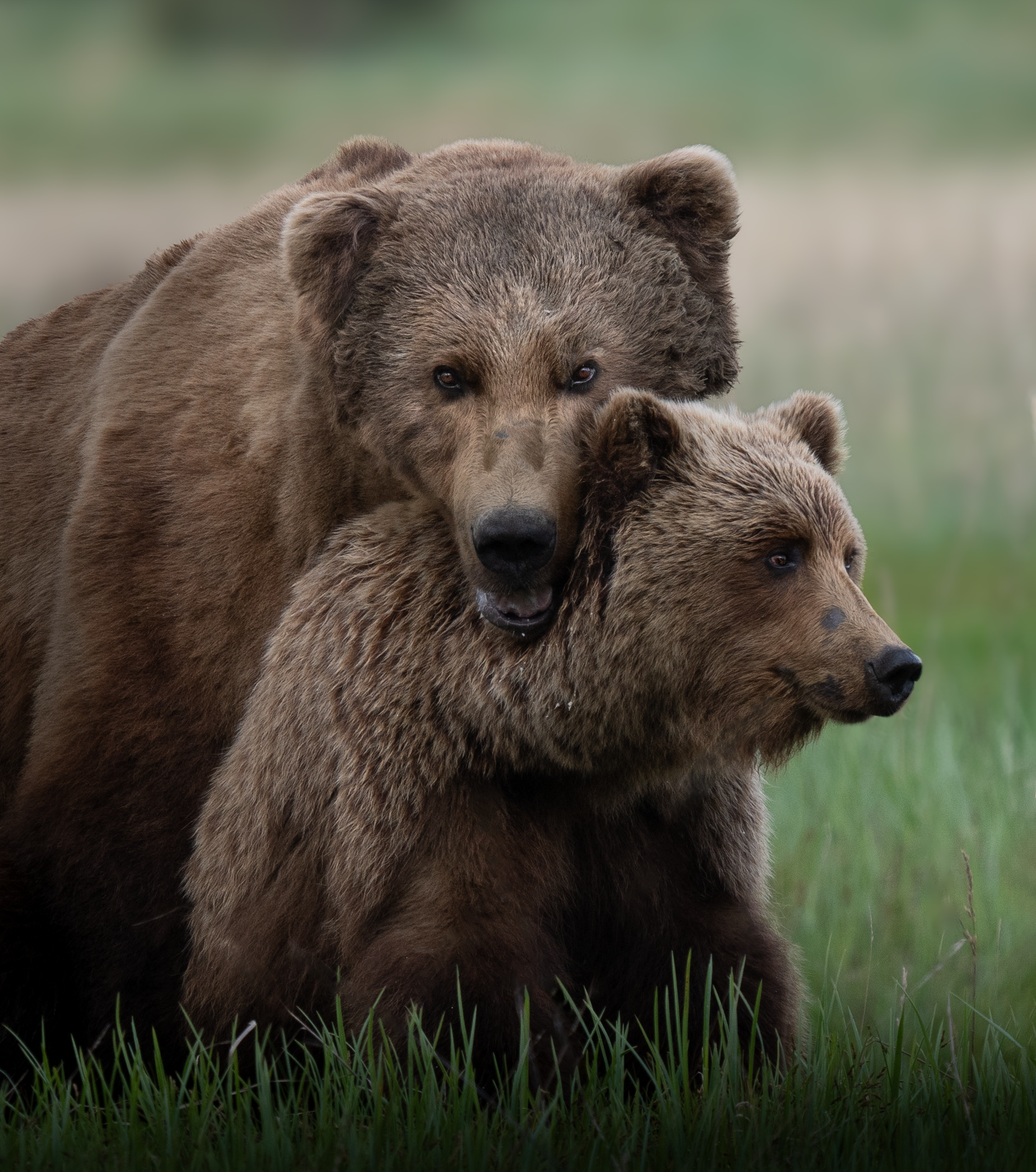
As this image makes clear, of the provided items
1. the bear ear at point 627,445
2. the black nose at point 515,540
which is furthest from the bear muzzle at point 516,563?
the bear ear at point 627,445

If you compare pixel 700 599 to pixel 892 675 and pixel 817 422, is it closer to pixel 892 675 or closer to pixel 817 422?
pixel 892 675

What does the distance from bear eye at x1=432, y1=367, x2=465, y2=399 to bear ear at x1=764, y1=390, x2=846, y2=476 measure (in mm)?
805

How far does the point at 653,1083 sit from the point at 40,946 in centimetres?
182

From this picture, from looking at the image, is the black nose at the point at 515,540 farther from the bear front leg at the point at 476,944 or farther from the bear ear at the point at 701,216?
the bear ear at the point at 701,216

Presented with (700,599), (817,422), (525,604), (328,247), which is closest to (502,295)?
(328,247)

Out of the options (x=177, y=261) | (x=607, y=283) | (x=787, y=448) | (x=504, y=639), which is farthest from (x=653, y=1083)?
(x=177, y=261)

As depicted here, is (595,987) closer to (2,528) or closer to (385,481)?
(385,481)

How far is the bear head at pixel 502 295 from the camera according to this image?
4125mm

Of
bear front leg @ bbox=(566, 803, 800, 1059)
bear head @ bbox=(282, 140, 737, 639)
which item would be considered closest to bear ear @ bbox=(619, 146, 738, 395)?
bear head @ bbox=(282, 140, 737, 639)

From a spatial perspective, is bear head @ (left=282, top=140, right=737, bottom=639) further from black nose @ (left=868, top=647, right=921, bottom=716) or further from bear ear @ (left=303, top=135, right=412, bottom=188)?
black nose @ (left=868, top=647, right=921, bottom=716)

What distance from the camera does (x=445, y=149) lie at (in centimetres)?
488

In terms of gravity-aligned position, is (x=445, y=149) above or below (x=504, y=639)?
above

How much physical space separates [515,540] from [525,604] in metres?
0.17

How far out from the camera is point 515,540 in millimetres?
3525
